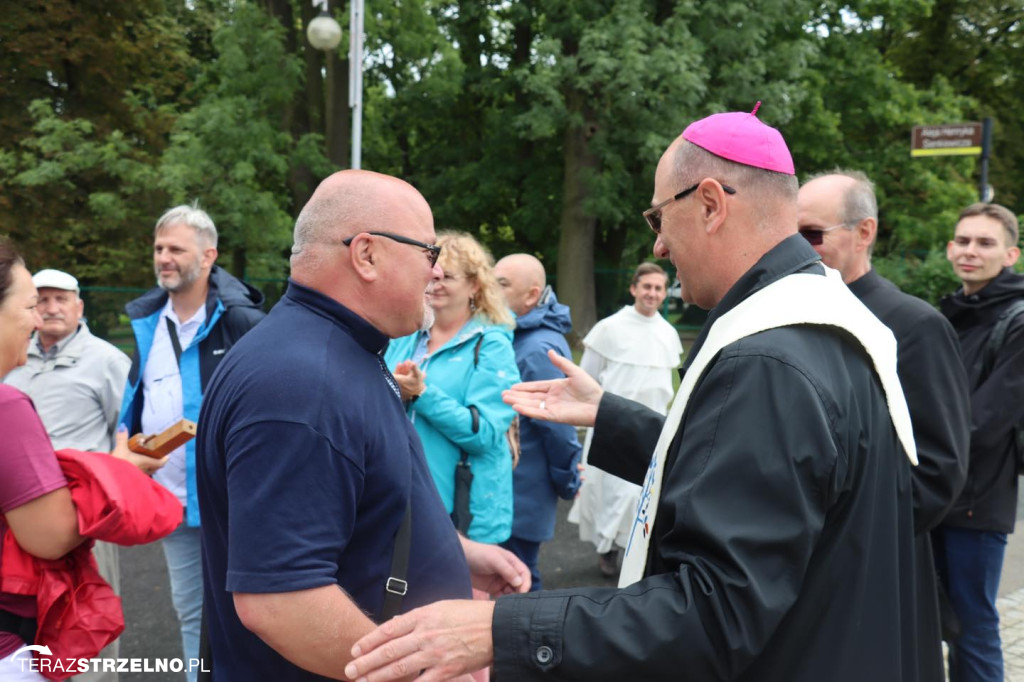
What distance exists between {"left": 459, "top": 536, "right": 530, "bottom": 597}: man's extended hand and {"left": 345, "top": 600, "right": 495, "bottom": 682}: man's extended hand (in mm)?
1008

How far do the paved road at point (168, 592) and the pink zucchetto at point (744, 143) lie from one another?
367 centimetres

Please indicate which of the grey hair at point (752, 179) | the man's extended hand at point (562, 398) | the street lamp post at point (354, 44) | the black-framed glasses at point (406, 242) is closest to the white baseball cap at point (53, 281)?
the man's extended hand at point (562, 398)

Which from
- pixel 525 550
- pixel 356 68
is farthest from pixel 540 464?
pixel 356 68

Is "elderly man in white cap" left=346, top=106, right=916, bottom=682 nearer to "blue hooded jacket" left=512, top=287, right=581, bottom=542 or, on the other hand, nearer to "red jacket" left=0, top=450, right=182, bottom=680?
"red jacket" left=0, top=450, right=182, bottom=680

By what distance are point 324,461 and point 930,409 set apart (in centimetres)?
202

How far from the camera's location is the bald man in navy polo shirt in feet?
5.39

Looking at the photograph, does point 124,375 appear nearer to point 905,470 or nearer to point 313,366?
point 313,366

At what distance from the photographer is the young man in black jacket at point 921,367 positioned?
2.56 meters

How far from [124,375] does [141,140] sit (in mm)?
17355

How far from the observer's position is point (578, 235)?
19016 mm

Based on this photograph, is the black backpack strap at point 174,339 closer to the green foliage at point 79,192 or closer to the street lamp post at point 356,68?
the street lamp post at point 356,68

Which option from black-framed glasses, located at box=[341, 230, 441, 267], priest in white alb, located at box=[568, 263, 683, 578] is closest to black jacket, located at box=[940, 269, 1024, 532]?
priest in white alb, located at box=[568, 263, 683, 578]

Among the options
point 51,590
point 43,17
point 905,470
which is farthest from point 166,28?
point 905,470

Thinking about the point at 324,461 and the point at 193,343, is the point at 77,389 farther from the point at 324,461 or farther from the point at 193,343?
the point at 324,461
